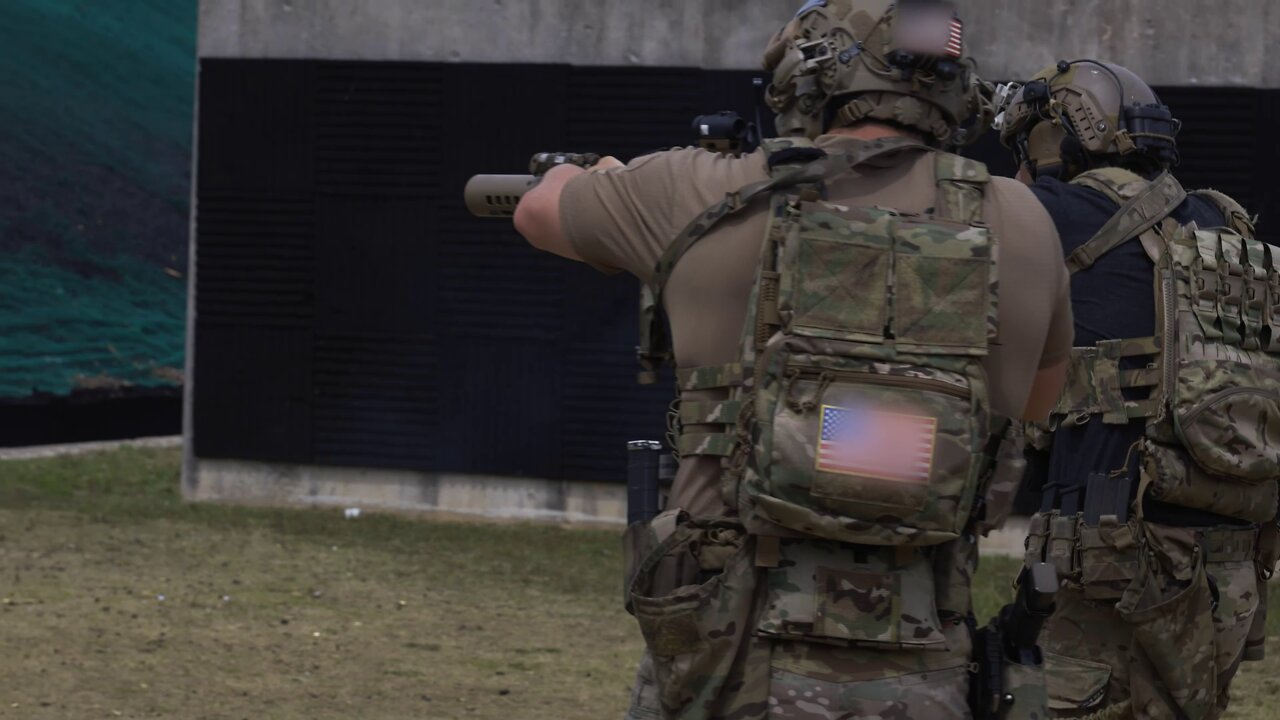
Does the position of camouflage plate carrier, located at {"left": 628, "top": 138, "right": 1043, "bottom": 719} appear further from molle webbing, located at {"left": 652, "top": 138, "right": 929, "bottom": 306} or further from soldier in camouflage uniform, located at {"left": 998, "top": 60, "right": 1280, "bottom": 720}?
soldier in camouflage uniform, located at {"left": 998, "top": 60, "right": 1280, "bottom": 720}

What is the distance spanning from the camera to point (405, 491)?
36.1ft

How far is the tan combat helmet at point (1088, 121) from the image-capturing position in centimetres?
493

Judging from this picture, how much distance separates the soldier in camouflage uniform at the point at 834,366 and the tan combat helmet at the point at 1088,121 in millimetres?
1693

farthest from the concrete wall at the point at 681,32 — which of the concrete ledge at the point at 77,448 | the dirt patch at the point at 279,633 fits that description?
the concrete ledge at the point at 77,448

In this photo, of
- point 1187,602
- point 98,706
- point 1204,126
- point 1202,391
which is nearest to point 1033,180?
point 1202,391

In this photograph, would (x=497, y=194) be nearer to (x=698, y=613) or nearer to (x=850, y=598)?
(x=698, y=613)

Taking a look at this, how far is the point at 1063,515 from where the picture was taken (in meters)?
4.86

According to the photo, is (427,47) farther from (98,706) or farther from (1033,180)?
(1033,180)

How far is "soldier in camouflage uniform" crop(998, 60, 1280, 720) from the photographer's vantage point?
183 inches

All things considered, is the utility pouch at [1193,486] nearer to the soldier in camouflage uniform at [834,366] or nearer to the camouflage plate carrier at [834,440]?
the soldier in camouflage uniform at [834,366]

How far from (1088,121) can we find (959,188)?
1863mm

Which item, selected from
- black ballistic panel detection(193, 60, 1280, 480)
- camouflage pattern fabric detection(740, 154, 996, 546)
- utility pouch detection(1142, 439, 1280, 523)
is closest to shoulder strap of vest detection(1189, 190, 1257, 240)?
utility pouch detection(1142, 439, 1280, 523)

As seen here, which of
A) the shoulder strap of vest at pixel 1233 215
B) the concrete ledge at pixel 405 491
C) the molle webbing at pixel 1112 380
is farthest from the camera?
the concrete ledge at pixel 405 491

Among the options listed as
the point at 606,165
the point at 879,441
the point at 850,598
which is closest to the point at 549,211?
the point at 606,165
